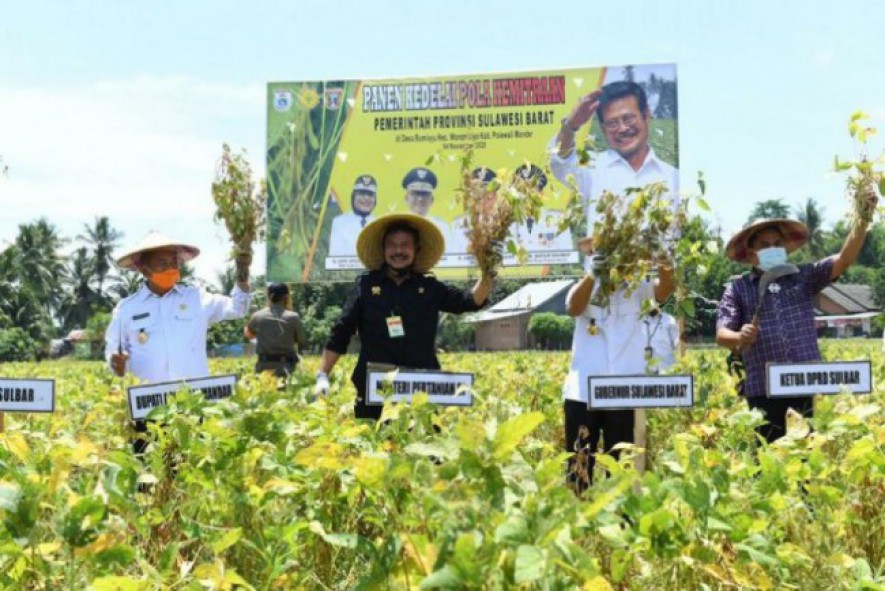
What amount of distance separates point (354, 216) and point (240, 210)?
8839 millimetres

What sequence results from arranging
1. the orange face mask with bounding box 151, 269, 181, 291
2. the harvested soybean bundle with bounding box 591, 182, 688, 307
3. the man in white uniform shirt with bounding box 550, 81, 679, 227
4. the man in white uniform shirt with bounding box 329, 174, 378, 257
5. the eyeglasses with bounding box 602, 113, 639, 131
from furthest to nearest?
the man in white uniform shirt with bounding box 329, 174, 378, 257, the eyeglasses with bounding box 602, 113, 639, 131, the man in white uniform shirt with bounding box 550, 81, 679, 227, the orange face mask with bounding box 151, 269, 181, 291, the harvested soybean bundle with bounding box 591, 182, 688, 307

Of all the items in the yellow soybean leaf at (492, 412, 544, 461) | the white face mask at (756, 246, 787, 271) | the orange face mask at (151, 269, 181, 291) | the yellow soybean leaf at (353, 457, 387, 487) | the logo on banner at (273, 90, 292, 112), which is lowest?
the yellow soybean leaf at (353, 457, 387, 487)

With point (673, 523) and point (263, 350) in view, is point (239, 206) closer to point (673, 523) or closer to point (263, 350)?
point (673, 523)

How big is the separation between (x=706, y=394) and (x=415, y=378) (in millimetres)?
2258

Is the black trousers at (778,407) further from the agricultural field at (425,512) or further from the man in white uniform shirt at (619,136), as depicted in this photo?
the man in white uniform shirt at (619,136)

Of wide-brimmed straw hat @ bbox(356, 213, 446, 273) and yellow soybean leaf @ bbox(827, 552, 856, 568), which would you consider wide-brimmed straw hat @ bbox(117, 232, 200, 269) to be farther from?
yellow soybean leaf @ bbox(827, 552, 856, 568)

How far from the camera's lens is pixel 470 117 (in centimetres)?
1325

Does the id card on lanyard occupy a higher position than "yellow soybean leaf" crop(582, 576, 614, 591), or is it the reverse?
the id card on lanyard

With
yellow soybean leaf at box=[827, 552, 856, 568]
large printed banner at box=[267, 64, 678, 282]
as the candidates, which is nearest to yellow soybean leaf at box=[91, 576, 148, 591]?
yellow soybean leaf at box=[827, 552, 856, 568]

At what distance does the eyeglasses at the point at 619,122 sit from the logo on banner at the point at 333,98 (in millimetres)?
3681

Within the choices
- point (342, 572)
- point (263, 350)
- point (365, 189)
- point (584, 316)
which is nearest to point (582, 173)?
point (365, 189)

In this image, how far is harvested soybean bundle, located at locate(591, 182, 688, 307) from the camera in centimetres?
357

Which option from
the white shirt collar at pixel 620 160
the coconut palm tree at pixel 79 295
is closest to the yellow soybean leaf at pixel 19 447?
the white shirt collar at pixel 620 160

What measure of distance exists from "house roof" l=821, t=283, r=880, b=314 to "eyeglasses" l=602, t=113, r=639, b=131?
197 ft
